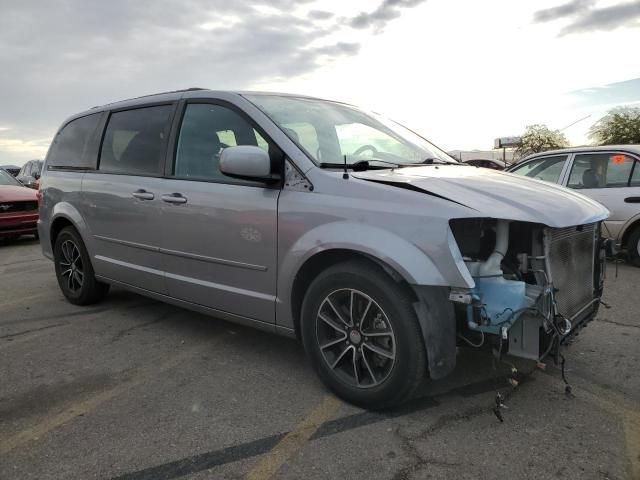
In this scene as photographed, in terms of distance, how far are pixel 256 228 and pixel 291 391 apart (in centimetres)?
102

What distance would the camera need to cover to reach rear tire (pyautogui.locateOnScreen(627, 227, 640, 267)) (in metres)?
6.61

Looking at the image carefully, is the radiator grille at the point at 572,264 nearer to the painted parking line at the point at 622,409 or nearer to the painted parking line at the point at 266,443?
the painted parking line at the point at 622,409

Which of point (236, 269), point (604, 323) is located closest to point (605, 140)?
point (604, 323)

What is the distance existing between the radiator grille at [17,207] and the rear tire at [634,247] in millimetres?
10000

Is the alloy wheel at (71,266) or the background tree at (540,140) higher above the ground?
the background tree at (540,140)

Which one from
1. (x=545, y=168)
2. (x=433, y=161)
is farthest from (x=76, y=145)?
(x=545, y=168)

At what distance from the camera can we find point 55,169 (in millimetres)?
5344

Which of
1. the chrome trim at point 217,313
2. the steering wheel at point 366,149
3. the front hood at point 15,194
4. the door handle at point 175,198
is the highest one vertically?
the steering wheel at point 366,149

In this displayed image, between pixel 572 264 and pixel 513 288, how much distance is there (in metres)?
0.71

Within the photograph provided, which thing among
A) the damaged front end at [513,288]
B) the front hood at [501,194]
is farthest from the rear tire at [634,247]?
the damaged front end at [513,288]

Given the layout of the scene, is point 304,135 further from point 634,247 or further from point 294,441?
point 634,247

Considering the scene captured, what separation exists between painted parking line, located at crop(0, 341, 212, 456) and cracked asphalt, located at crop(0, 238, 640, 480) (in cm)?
1

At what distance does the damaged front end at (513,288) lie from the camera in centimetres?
262

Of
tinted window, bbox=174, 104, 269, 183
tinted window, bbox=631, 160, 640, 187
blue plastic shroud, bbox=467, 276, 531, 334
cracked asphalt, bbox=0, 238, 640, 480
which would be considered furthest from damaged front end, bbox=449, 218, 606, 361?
tinted window, bbox=631, 160, 640, 187
